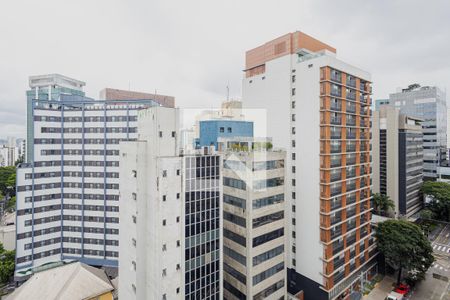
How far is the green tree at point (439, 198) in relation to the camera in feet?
225

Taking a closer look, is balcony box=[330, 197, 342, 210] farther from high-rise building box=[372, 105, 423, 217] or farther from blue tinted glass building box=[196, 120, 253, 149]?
high-rise building box=[372, 105, 423, 217]

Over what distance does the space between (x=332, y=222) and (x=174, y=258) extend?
25.2 metres

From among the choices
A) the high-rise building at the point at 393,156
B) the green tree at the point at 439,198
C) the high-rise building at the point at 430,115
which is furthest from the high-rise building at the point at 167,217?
the high-rise building at the point at 430,115

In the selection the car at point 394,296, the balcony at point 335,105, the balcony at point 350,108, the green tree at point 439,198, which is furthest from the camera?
the green tree at point 439,198

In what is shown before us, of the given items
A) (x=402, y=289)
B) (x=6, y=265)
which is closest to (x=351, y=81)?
(x=402, y=289)

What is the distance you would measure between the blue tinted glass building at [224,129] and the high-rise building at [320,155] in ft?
38.1

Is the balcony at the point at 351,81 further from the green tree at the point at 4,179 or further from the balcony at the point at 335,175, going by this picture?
the green tree at the point at 4,179

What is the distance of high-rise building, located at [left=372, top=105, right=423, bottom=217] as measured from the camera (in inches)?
2547

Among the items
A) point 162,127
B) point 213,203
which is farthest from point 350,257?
point 162,127

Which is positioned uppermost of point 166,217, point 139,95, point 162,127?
point 139,95

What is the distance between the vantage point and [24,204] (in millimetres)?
49875

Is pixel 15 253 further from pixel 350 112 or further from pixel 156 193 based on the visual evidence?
pixel 350 112

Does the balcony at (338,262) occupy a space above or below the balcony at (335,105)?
below

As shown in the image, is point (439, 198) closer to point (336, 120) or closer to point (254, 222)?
point (336, 120)
